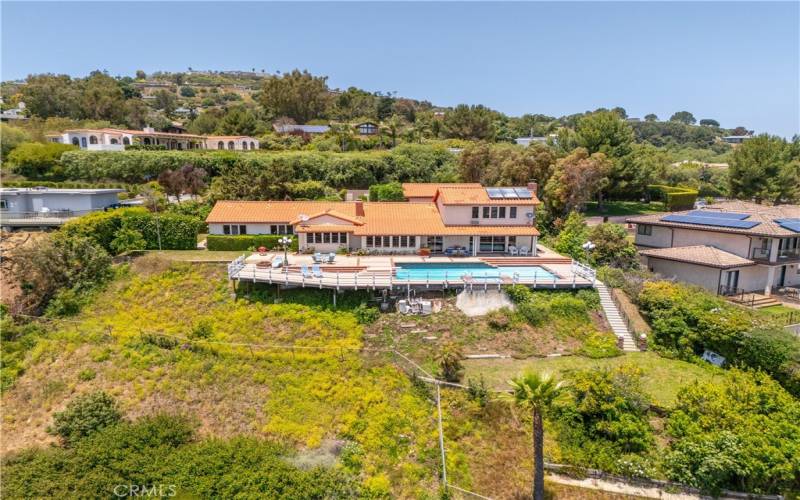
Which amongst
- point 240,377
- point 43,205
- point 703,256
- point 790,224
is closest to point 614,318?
point 703,256

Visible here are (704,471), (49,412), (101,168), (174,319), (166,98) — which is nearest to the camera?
(704,471)

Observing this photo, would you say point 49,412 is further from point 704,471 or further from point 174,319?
point 704,471

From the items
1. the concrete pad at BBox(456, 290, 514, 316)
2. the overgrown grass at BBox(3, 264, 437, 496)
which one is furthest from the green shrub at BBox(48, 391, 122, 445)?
the concrete pad at BBox(456, 290, 514, 316)

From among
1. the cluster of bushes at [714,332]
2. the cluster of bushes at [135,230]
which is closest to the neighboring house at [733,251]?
the cluster of bushes at [714,332]

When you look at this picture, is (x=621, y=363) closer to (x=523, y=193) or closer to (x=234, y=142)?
(x=523, y=193)

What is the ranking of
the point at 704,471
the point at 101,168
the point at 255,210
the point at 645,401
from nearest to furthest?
the point at 704,471 → the point at 645,401 → the point at 255,210 → the point at 101,168

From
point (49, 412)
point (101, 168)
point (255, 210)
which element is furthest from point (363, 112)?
point (49, 412)

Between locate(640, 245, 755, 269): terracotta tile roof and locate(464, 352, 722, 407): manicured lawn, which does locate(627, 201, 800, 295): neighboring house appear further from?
locate(464, 352, 722, 407): manicured lawn
